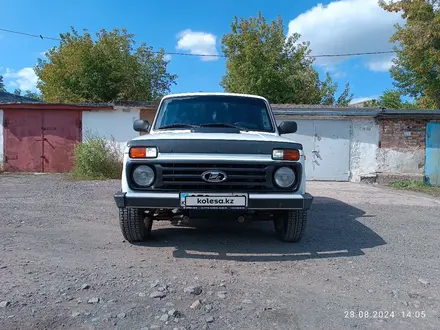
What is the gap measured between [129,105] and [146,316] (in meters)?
11.4

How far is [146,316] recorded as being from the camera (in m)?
2.65

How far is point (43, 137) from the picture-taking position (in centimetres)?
1321

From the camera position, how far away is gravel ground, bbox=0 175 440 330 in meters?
2.67

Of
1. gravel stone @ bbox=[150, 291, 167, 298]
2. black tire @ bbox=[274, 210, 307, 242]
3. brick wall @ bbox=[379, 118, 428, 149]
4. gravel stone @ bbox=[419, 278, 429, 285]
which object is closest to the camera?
gravel stone @ bbox=[150, 291, 167, 298]

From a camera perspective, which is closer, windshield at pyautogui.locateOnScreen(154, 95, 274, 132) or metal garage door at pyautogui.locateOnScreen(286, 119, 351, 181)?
windshield at pyautogui.locateOnScreen(154, 95, 274, 132)

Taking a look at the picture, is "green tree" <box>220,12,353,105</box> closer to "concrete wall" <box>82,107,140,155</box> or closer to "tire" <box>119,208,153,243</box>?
Result: "concrete wall" <box>82,107,140,155</box>

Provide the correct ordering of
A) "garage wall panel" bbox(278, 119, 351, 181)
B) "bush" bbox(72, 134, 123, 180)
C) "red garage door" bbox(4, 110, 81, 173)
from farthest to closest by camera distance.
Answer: "red garage door" bbox(4, 110, 81, 173), "garage wall panel" bbox(278, 119, 351, 181), "bush" bbox(72, 134, 123, 180)

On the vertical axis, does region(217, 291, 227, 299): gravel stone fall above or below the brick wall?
below

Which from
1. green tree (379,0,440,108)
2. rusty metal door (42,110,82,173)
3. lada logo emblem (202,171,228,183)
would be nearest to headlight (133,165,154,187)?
lada logo emblem (202,171,228,183)

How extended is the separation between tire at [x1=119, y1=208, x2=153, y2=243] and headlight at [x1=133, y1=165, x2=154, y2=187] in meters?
0.44

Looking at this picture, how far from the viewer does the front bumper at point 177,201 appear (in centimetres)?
378

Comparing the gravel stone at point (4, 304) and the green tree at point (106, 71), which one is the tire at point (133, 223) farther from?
the green tree at point (106, 71)

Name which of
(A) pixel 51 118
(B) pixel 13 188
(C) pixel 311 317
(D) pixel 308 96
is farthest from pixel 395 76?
(C) pixel 311 317

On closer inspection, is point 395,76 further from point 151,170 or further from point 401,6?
point 151,170
